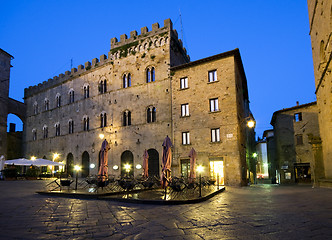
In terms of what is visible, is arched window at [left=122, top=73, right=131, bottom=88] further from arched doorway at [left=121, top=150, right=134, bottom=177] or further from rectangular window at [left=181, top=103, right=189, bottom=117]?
rectangular window at [left=181, top=103, right=189, bottom=117]

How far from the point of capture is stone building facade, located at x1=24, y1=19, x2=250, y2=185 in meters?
21.5

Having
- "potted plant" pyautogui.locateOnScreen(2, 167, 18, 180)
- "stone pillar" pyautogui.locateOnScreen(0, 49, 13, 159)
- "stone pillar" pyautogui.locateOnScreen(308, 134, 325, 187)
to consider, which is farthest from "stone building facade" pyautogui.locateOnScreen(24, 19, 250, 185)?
"potted plant" pyautogui.locateOnScreen(2, 167, 18, 180)

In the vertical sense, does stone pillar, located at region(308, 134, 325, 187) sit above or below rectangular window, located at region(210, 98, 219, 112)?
below

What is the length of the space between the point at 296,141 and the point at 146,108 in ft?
56.2

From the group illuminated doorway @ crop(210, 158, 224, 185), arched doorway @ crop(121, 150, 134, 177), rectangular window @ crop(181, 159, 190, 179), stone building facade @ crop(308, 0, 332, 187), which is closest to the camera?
stone building facade @ crop(308, 0, 332, 187)

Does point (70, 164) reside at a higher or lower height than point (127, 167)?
higher


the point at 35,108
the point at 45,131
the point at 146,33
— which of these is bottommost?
the point at 45,131

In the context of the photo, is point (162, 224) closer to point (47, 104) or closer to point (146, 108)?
point (146, 108)

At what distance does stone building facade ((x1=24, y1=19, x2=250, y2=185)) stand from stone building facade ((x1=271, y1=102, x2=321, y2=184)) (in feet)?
20.3

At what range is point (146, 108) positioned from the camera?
25.4m

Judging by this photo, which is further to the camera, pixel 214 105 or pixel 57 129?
pixel 57 129

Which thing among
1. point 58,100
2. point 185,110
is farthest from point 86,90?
point 185,110

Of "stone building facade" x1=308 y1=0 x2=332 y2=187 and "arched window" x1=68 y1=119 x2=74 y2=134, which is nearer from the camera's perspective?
"stone building facade" x1=308 y1=0 x2=332 y2=187

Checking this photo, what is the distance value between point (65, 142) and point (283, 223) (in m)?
29.8
